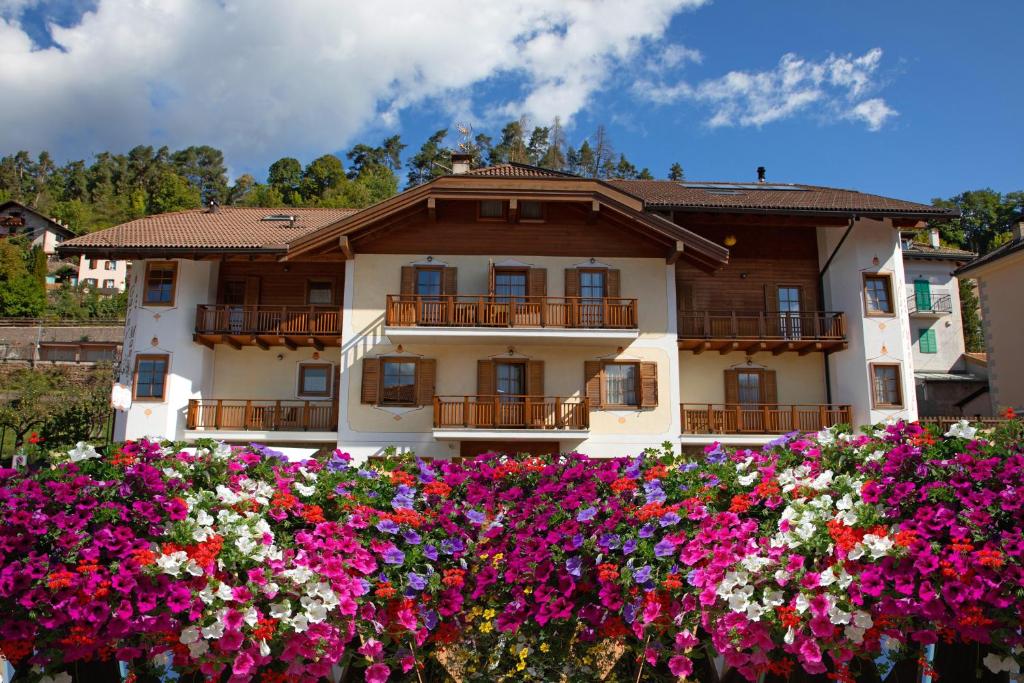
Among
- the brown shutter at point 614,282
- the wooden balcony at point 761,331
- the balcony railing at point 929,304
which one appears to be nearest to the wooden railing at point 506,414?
the brown shutter at point 614,282

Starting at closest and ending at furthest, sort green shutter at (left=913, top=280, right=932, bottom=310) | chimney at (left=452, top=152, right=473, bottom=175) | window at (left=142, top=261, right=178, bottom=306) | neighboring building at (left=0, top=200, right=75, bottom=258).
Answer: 1. window at (left=142, top=261, right=178, bottom=306)
2. chimney at (left=452, top=152, right=473, bottom=175)
3. green shutter at (left=913, top=280, right=932, bottom=310)
4. neighboring building at (left=0, top=200, right=75, bottom=258)

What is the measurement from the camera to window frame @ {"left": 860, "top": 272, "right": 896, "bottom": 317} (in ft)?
80.0

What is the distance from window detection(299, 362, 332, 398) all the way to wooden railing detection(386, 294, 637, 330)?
378 centimetres

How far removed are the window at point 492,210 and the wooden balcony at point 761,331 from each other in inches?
244

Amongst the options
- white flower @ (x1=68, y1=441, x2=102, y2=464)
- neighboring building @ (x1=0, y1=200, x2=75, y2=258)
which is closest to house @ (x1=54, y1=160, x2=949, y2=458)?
white flower @ (x1=68, y1=441, x2=102, y2=464)

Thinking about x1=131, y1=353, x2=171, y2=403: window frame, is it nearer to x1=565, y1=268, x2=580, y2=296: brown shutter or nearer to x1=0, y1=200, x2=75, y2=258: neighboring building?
x1=565, y1=268, x2=580, y2=296: brown shutter

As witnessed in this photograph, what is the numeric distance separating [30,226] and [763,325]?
8282 cm

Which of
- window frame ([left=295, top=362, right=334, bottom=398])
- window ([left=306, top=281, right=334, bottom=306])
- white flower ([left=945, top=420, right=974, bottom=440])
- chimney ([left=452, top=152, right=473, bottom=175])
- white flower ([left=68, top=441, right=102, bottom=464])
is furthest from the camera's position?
chimney ([left=452, top=152, right=473, bottom=175])

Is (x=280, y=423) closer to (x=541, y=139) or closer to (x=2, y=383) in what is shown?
(x=2, y=383)

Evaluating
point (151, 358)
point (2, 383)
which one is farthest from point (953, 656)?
point (2, 383)

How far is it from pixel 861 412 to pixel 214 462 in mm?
21966

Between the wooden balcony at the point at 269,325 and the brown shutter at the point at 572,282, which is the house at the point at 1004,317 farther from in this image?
the wooden balcony at the point at 269,325

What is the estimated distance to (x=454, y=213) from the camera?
79.5 feet

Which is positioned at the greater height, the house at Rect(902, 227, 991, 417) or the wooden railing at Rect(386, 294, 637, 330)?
the house at Rect(902, 227, 991, 417)
